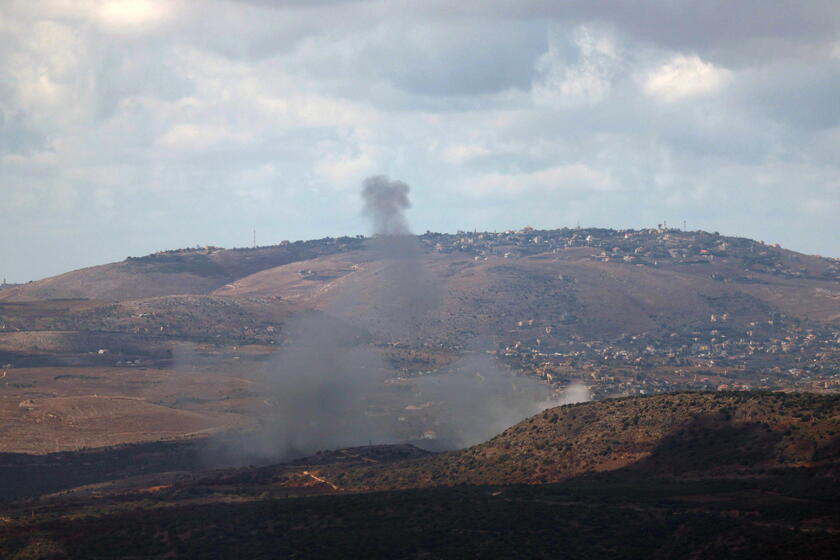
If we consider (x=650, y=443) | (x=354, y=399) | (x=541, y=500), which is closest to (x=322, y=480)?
(x=541, y=500)

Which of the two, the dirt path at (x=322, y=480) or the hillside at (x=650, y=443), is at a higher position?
the hillside at (x=650, y=443)

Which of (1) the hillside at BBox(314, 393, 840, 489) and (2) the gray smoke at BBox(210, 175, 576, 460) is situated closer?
(1) the hillside at BBox(314, 393, 840, 489)

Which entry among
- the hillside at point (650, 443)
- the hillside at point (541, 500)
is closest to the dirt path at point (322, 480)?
the hillside at point (541, 500)

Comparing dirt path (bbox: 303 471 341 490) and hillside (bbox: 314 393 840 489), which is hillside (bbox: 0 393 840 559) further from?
dirt path (bbox: 303 471 341 490)

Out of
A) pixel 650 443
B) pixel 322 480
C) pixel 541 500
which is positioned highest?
pixel 650 443

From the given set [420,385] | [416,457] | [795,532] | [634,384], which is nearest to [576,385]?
[634,384]

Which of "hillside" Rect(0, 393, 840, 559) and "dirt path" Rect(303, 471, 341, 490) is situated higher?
"hillside" Rect(0, 393, 840, 559)

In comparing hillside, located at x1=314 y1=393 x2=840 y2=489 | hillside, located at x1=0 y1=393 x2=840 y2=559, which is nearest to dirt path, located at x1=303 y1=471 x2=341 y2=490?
hillside, located at x1=0 y1=393 x2=840 y2=559

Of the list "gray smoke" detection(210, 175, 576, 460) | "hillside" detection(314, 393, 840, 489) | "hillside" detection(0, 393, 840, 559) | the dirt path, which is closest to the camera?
"hillside" detection(0, 393, 840, 559)

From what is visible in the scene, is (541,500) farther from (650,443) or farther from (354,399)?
(354,399)

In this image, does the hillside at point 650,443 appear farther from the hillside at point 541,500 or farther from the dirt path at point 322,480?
the dirt path at point 322,480

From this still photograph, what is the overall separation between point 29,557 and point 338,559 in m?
20.8

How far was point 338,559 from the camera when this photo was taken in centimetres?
6688

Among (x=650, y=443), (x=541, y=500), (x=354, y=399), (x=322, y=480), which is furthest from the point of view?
(x=354, y=399)
